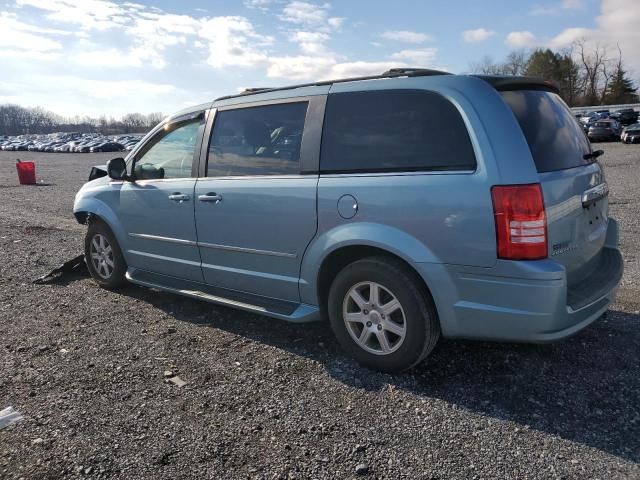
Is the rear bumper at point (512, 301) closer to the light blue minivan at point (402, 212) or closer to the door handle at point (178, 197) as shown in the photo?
the light blue minivan at point (402, 212)

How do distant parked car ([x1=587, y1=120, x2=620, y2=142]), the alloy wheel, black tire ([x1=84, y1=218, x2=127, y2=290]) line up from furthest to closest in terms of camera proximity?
distant parked car ([x1=587, y1=120, x2=620, y2=142]) < black tire ([x1=84, y1=218, x2=127, y2=290]) < the alloy wheel

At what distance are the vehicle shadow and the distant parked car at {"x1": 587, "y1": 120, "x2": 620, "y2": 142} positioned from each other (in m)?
36.3

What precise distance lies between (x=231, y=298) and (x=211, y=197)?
831 mm

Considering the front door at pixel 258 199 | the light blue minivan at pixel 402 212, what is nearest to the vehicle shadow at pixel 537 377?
the light blue minivan at pixel 402 212

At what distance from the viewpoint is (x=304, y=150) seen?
378 centimetres

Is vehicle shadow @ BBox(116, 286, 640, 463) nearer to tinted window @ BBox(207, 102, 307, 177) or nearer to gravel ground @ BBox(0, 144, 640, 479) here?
gravel ground @ BBox(0, 144, 640, 479)

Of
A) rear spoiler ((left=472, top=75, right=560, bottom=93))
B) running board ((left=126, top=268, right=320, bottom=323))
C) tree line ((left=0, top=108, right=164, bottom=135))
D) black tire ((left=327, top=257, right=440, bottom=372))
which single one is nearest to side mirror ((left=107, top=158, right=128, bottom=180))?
running board ((left=126, top=268, right=320, bottom=323))

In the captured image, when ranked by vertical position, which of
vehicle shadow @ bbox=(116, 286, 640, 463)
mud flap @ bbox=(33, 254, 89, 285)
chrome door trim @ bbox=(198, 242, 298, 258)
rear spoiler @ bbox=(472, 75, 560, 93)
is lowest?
vehicle shadow @ bbox=(116, 286, 640, 463)

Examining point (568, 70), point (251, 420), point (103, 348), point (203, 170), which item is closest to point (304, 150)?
point (203, 170)

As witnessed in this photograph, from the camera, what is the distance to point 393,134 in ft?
11.1

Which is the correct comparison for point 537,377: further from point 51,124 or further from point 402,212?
point 51,124

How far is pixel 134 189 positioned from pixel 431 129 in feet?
9.96

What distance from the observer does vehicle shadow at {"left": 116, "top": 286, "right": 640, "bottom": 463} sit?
2928 millimetres

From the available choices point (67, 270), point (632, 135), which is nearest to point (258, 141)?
point (67, 270)
